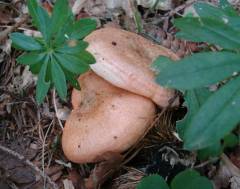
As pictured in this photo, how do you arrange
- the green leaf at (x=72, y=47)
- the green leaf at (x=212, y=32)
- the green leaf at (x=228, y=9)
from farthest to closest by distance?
the green leaf at (x=72, y=47) < the green leaf at (x=228, y=9) < the green leaf at (x=212, y=32)

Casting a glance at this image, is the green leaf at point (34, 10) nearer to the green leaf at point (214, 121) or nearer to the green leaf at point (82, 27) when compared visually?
the green leaf at point (82, 27)

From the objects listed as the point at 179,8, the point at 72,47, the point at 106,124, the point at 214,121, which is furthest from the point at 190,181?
the point at 179,8

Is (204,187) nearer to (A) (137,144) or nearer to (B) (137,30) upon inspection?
(A) (137,144)

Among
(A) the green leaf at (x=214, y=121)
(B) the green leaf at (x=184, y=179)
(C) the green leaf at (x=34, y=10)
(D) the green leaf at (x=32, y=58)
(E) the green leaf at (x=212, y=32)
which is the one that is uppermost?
(E) the green leaf at (x=212, y=32)

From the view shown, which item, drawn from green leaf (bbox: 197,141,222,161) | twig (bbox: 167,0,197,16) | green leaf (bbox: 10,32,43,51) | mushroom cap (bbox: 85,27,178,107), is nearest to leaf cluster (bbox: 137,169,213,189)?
green leaf (bbox: 197,141,222,161)

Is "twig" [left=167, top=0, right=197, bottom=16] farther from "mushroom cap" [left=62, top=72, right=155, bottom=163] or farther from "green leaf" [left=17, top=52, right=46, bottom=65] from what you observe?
"green leaf" [left=17, top=52, right=46, bottom=65]

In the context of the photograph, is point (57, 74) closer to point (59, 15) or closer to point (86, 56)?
point (86, 56)

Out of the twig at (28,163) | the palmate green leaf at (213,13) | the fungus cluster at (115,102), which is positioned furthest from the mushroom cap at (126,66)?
the twig at (28,163)
